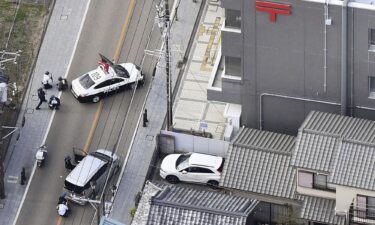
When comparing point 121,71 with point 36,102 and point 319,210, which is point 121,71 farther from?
point 319,210

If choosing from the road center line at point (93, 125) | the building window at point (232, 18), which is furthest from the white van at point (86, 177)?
the building window at point (232, 18)

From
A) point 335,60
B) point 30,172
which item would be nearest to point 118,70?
point 30,172

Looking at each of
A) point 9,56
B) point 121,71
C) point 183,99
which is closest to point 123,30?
point 121,71

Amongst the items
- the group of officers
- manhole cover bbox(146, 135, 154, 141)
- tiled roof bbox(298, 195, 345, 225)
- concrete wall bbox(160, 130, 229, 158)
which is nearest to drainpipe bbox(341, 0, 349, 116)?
tiled roof bbox(298, 195, 345, 225)

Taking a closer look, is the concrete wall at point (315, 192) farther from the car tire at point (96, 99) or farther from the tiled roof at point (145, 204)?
the car tire at point (96, 99)

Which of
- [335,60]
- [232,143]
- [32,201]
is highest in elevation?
[335,60]

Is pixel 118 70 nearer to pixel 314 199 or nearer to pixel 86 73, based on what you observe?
pixel 86 73

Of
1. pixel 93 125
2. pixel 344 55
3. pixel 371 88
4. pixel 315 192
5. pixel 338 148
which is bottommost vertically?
pixel 315 192
